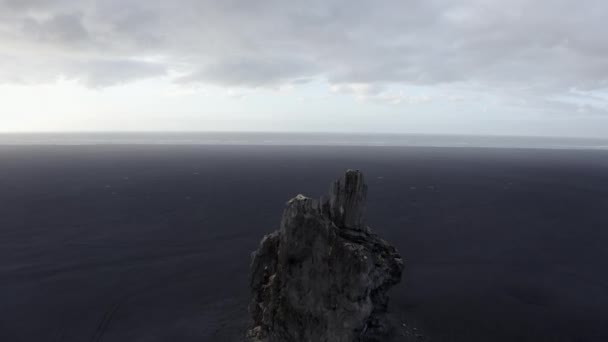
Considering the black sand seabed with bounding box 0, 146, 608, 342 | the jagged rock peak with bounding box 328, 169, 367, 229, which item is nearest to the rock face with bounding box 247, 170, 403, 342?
the jagged rock peak with bounding box 328, 169, 367, 229

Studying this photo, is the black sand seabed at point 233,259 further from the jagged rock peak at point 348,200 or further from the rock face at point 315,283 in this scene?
the jagged rock peak at point 348,200

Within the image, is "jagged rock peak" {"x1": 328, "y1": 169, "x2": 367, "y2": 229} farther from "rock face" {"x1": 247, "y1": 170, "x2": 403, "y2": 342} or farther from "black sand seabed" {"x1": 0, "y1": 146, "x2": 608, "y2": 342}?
"black sand seabed" {"x1": 0, "y1": 146, "x2": 608, "y2": 342}

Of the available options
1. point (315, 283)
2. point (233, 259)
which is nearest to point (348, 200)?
point (315, 283)

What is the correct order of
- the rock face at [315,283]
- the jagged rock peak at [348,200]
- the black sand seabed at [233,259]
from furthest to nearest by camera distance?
1. the black sand seabed at [233,259]
2. the jagged rock peak at [348,200]
3. the rock face at [315,283]

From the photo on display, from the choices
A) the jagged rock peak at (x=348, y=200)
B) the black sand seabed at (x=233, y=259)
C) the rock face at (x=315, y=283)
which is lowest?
the black sand seabed at (x=233, y=259)

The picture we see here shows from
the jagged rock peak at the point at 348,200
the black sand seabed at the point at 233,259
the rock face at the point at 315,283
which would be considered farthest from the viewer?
the black sand seabed at the point at 233,259

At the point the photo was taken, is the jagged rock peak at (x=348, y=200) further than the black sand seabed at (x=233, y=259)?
No

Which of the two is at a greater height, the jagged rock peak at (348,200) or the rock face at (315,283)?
the jagged rock peak at (348,200)

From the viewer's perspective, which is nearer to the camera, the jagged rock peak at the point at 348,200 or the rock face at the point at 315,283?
the rock face at the point at 315,283

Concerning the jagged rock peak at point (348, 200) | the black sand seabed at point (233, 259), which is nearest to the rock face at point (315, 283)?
the jagged rock peak at point (348, 200)

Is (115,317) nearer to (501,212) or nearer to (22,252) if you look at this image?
(22,252)
